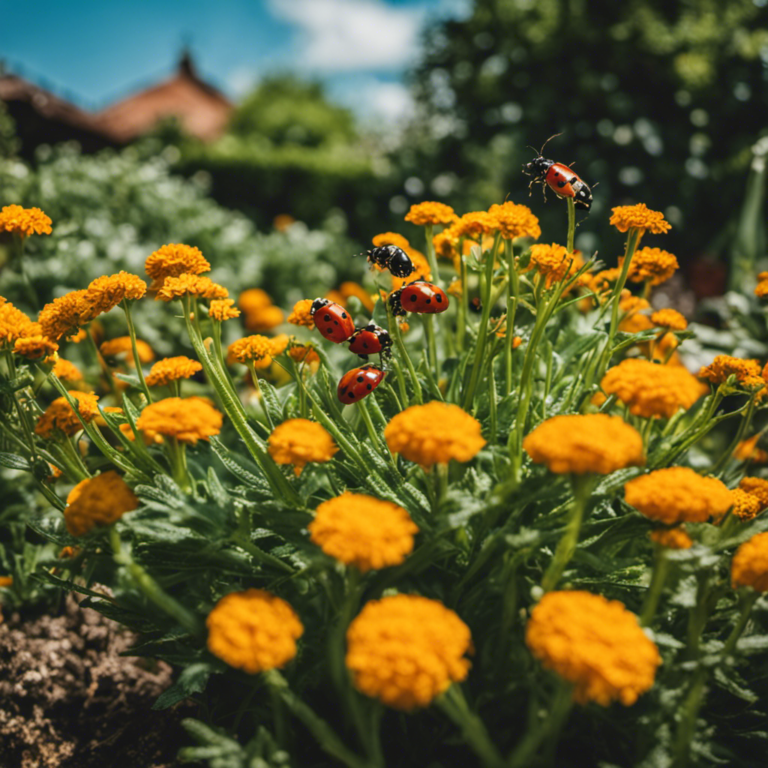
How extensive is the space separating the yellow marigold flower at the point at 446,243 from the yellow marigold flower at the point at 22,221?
2.91 ft

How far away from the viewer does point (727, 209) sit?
5.00m

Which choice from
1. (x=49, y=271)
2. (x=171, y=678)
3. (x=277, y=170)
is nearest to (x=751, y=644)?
(x=171, y=678)

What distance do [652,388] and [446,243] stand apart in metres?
0.77

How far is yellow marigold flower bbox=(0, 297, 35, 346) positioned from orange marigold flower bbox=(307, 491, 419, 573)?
2.48ft

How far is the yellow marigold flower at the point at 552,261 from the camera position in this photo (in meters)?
1.27

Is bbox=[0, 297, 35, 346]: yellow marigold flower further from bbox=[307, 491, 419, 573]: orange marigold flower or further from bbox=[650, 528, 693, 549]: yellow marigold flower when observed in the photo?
bbox=[650, 528, 693, 549]: yellow marigold flower

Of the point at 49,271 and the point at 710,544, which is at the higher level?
the point at 49,271

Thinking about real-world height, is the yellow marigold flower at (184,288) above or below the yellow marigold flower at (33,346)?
above

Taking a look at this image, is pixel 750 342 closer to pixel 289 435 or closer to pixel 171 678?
pixel 289 435

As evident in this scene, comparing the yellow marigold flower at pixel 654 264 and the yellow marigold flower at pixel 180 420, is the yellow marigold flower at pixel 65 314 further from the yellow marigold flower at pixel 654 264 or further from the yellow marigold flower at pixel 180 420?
the yellow marigold flower at pixel 654 264

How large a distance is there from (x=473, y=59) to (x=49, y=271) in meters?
5.16

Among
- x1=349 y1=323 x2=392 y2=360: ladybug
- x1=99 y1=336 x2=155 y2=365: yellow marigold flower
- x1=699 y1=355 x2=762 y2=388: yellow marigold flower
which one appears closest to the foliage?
x1=699 y1=355 x2=762 y2=388: yellow marigold flower

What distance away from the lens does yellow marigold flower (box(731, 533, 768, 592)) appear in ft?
2.87

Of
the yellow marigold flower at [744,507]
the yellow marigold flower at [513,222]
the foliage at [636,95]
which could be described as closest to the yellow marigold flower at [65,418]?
the yellow marigold flower at [513,222]
